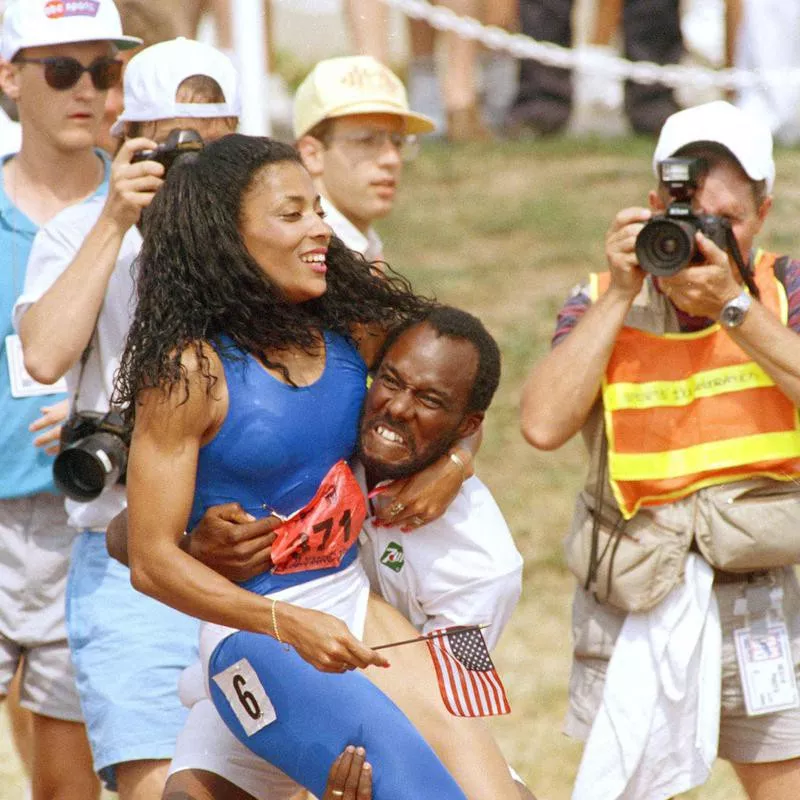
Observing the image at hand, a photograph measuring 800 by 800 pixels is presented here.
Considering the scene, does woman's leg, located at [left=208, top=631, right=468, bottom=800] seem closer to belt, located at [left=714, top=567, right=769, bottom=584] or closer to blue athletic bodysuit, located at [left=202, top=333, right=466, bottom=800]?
blue athletic bodysuit, located at [left=202, top=333, right=466, bottom=800]

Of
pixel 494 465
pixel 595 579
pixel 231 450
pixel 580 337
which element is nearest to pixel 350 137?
pixel 580 337

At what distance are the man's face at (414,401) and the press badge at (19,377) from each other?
1157 mm

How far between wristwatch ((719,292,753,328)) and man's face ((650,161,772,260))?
0.21 meters

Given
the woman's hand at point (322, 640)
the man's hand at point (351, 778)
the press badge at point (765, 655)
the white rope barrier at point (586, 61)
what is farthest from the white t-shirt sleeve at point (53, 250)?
the white rope barrier at point (586, 61)

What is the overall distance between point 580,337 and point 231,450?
107 centimetres

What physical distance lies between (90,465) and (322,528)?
0.77 m

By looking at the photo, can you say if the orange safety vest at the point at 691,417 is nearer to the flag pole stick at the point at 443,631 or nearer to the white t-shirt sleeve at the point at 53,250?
the flag pole stick at the point at 443,631

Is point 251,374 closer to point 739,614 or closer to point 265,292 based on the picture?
point 265,292

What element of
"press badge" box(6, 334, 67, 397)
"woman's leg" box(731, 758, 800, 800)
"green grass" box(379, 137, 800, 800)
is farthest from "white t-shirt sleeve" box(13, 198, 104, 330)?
"green grass" box(379, 137, 800, 800)

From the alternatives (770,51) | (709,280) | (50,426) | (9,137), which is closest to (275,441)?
(709,280)

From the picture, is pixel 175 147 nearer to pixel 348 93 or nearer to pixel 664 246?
pixel 664 246

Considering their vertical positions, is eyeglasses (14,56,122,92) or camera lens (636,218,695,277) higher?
eyeglasses (14,56,122,92)

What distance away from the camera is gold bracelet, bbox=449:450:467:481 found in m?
3.33

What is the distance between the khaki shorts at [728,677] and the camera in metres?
3.79
